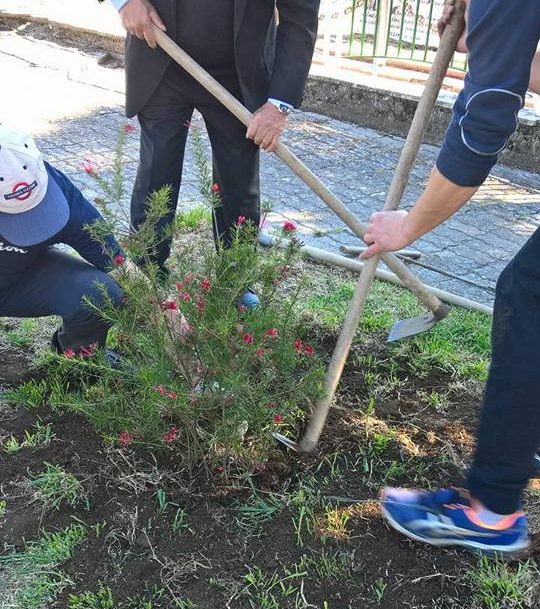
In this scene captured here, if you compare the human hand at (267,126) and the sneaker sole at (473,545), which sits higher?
the human hand at (267,126)

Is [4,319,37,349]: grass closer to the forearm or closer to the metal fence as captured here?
the forearm

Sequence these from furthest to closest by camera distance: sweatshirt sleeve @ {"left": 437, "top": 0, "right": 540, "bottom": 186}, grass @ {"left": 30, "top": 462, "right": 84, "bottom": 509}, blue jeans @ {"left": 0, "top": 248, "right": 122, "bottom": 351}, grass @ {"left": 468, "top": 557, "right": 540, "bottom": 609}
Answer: blue jeans @ {"left": 0, "top": 248, "right": 122, "bottom": 351}
grass @ {"left": 30, "top": 462, "right": 84, "bottom": 509}
grass @ {"left": 468, "top": 557, "right": 540, "bottom": 609}
sweatshirt sleeve @ {"left": 437, "top": 0, "right": 540, "bottom": 186}

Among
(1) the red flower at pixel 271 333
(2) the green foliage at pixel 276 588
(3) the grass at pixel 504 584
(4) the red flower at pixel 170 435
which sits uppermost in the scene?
(1) the red flower at pixel 271 333

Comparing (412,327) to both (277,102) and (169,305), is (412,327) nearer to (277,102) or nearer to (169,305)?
(277,102)

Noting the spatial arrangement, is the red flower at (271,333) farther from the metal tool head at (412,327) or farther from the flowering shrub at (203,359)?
the metal tool head at (412,327)

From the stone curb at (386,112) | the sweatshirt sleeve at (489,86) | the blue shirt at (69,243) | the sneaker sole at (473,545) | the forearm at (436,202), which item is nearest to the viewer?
the sweatshirt sleeve at (489,86)

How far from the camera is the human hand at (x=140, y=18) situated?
10.2 feet

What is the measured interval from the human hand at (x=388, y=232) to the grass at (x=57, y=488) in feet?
4.06

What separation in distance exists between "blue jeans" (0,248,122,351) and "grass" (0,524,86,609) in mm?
852

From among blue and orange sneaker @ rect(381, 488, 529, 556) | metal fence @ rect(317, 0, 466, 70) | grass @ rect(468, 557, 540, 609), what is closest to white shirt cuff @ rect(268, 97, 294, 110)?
blue and orange sneaker @ rect(381, 488, 529, 556)

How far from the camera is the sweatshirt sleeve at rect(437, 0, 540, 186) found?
5.50ft

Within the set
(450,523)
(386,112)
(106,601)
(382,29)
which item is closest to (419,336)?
(450,523)

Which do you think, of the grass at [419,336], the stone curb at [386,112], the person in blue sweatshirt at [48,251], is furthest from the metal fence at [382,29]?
the person in blue sweatshirt at [48,251]

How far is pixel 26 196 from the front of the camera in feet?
8.61
